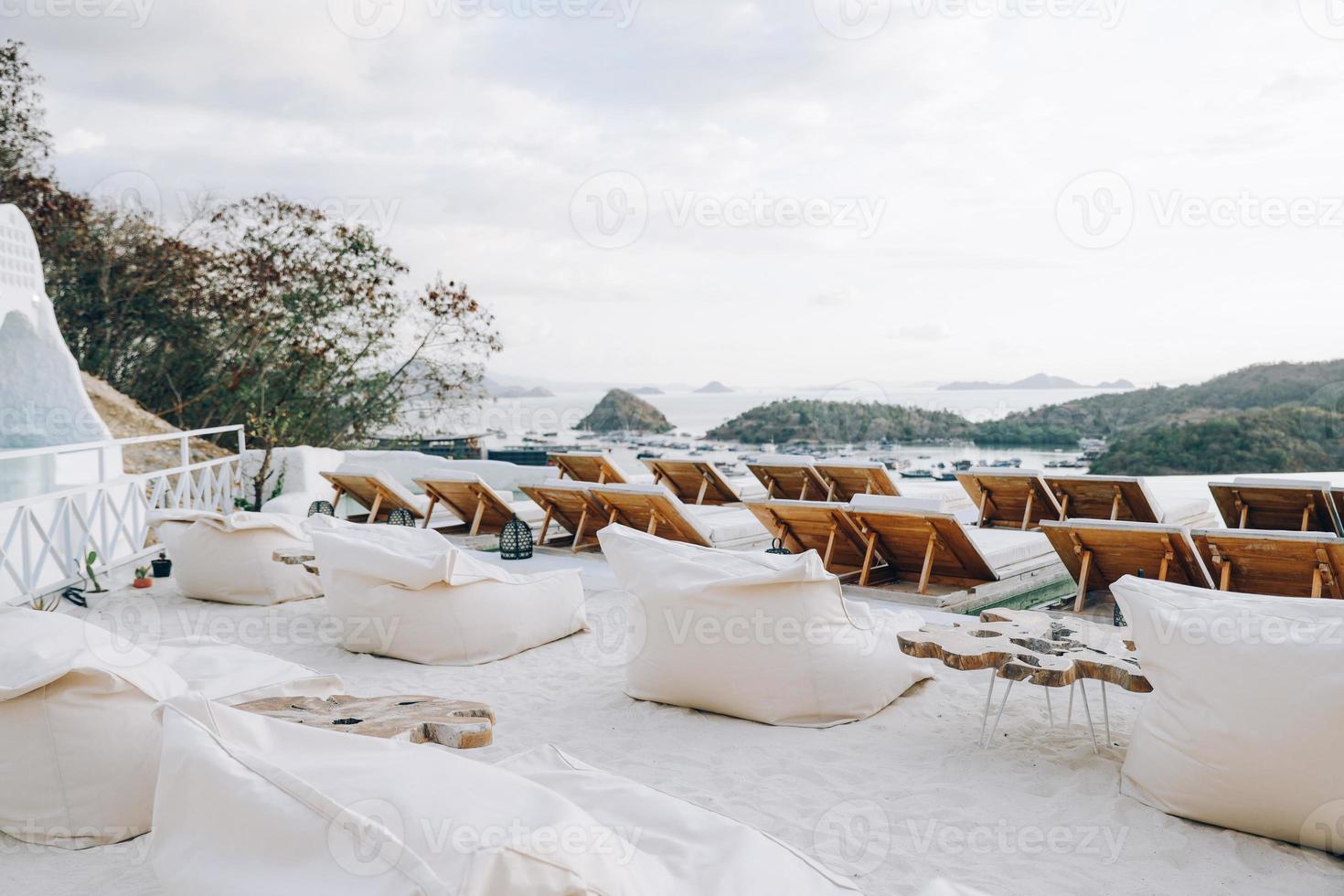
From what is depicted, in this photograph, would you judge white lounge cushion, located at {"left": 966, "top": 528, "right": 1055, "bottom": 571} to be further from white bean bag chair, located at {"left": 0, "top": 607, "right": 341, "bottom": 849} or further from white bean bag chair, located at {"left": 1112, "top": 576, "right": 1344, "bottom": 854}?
white bean bag chair, located at {"left": 0, "top": 607, "right": 341, "bottom": 849}

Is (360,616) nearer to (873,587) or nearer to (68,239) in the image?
(873,587)

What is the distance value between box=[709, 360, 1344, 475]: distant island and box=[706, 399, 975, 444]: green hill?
0.05 ft

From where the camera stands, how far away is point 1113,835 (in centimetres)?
281

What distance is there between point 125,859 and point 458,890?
7.30 feet

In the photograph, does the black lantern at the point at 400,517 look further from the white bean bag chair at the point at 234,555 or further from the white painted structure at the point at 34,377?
the white painted structure at the point at 34,377

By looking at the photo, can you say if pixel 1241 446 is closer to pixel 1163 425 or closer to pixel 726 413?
pixel 1163 425

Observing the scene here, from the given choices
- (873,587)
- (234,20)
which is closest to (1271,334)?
(873,587)

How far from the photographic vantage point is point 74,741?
2.80 meters

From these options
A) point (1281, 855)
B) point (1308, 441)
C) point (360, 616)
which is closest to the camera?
point (1281, 855)

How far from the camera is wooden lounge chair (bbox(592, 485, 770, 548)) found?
723 cm

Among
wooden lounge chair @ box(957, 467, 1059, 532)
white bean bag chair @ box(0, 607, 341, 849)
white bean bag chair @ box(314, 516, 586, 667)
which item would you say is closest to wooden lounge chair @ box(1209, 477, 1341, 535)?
wooden lounge chair @ box(957, 467, 1059, 532)

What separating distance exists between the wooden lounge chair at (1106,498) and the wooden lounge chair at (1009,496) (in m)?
0.15

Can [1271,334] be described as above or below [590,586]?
above

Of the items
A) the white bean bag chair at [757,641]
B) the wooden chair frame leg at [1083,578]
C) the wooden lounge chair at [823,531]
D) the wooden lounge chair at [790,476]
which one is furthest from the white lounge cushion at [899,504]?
the wooden lounge chair at [790,476]
